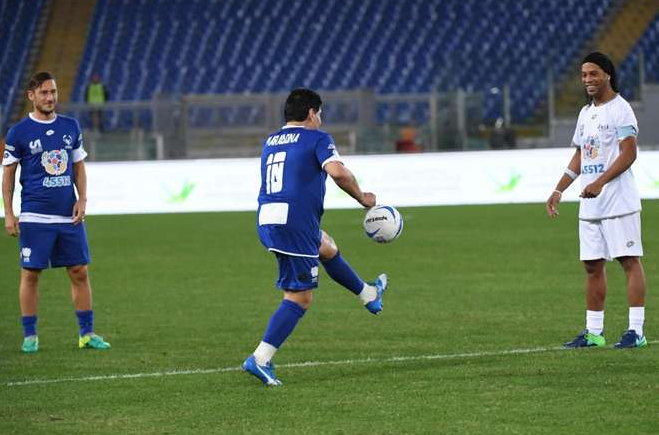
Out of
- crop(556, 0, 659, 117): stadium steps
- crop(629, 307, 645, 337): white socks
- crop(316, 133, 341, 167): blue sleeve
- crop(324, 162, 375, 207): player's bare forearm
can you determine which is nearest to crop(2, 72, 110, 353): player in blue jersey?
crop(316, 133, 341, 167): blue sleeve

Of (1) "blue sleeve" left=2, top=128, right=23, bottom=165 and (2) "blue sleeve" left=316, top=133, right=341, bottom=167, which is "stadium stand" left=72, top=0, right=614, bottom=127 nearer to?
(1) "blue sleeve" left=2, top=128, right=23, bottom=165

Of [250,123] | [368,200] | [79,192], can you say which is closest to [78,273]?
[79,192]

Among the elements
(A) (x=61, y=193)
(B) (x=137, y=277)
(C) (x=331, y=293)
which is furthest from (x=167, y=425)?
(B) (x=137, y=277)

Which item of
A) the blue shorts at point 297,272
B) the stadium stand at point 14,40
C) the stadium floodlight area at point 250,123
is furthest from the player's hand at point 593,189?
the stadium stand at point 14,40

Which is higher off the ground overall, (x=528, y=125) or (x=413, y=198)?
(x=528, y=125)

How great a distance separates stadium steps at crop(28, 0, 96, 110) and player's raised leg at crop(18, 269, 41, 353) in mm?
24407

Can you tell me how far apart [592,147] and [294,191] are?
2.12m

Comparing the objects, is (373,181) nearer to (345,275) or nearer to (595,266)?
(595,266)

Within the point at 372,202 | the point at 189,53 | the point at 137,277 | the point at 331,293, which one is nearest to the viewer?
the point at 372,202

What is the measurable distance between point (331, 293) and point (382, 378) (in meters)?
4.98

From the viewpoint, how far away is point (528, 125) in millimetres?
26734

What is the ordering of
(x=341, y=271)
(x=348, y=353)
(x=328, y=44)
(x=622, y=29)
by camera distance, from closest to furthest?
(x=341, y=271)
(x=348, y=353)
(x=622, y=29)
(x=328, y=44)

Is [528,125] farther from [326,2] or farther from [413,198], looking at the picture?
[326,2]

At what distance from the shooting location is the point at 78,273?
901cm
